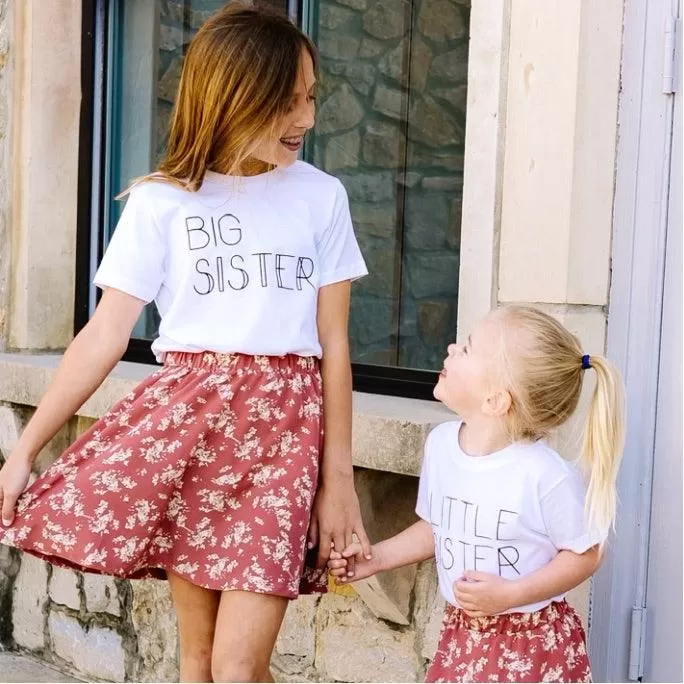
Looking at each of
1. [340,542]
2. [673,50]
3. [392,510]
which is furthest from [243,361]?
[673,50]

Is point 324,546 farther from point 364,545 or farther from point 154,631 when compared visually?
point 154,631

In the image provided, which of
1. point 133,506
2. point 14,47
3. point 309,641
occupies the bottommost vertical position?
point 309,641

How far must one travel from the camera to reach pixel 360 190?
3.62m

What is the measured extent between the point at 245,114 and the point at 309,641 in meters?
1.65

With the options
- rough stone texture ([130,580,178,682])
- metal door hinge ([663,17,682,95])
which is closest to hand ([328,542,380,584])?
metal door hinge ([663,17,682,95])

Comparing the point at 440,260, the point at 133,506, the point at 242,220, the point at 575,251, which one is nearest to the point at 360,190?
the point at 440,260

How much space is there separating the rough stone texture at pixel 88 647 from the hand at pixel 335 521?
1759 mm

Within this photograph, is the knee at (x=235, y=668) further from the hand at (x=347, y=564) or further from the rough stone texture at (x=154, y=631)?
the rough stone texture at (x=154, y=631)

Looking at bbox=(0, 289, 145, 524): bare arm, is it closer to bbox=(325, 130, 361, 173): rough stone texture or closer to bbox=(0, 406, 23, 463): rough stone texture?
bbox=(325, 130, 361, 173): rough stone texture

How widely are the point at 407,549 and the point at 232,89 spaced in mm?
936

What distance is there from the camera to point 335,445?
2338 mm

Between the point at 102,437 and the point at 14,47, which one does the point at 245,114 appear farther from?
the point at 14,47

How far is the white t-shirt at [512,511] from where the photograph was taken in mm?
2105

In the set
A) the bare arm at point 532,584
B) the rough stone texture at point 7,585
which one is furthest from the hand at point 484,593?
the rough stone texture at point 7,585
